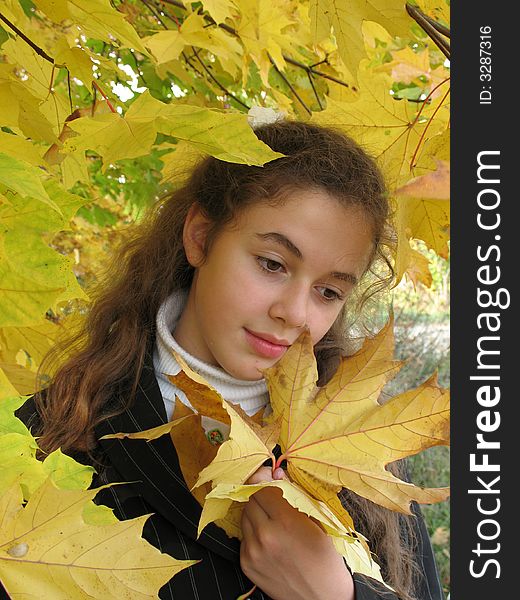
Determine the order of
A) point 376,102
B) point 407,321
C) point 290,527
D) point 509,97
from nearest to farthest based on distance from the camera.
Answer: point 509,97
point 290,527
point 376,102
point 407,321

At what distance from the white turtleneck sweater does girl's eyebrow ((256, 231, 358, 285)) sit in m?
0.22

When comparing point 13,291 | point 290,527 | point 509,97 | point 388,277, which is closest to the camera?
point 13,291

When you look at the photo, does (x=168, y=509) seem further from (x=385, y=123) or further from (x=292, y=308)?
(x=385, y=123)

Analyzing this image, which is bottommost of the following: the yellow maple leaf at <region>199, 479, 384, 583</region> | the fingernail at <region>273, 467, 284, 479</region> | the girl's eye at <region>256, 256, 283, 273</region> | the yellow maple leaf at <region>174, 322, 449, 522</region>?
the yellow maple leaf at <region>199, 479, 384, 583</region>

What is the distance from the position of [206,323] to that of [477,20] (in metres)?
0.55


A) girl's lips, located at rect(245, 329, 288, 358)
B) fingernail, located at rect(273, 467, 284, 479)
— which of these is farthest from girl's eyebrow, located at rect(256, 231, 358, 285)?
fingernail, located at rect(273, 467, 284, 479)

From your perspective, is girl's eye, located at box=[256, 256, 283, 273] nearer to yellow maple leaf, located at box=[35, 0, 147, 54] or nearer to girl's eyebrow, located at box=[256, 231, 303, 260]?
girl's eyebrow, located at box=[256, 231, 303, 260]

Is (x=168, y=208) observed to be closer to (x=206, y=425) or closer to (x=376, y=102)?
(x=376, y=102)

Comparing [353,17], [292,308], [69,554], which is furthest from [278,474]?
[353,17]

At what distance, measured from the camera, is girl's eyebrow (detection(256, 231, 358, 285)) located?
38.5 inches

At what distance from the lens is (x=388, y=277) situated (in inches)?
52.1

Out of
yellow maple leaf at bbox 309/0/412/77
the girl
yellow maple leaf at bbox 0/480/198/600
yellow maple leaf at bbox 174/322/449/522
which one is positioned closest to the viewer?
yellow maple leaf at bbox 0/480/198/600


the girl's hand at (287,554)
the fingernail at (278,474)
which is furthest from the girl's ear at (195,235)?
the fingernail at (278,474)

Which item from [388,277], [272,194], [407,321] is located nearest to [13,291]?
[272,194]
